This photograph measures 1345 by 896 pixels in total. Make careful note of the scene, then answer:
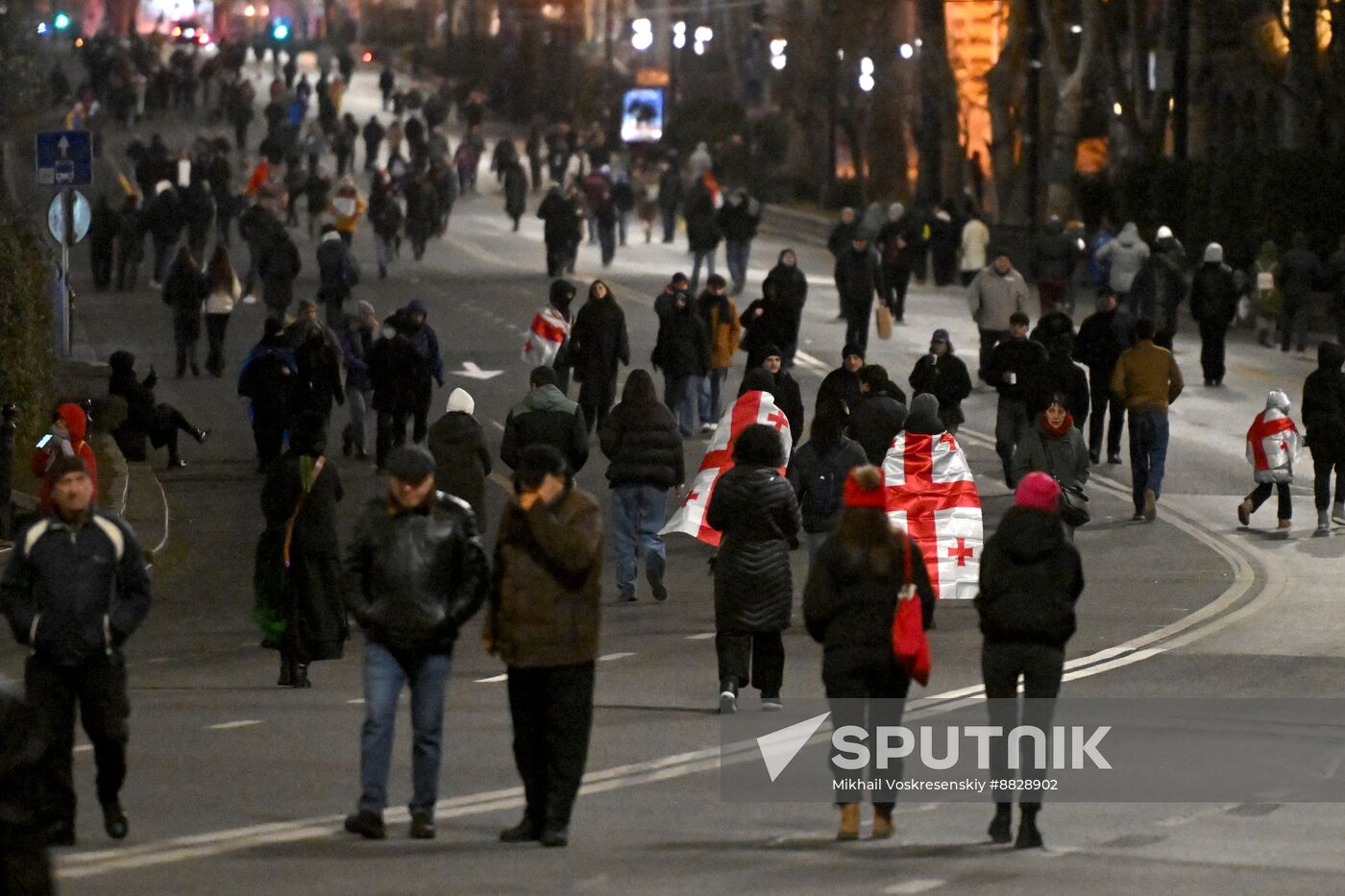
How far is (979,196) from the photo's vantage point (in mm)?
56969

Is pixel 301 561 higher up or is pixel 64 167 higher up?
pixel 64 167

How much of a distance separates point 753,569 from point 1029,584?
315cm

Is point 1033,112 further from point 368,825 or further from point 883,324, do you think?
point 368,825

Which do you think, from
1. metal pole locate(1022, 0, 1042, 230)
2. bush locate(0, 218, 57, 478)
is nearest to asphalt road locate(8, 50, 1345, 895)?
bush locate(0, 218, 57, 478)

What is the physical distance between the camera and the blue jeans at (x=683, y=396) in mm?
25734

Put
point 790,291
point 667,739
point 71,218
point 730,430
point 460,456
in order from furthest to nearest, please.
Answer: point 790,291 → point 71,218 → point 730,430 → point 460,456 → point 667,739

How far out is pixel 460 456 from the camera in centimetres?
1745

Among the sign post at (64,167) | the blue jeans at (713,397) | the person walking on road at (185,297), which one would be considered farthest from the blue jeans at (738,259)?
the sign post at (64,167)

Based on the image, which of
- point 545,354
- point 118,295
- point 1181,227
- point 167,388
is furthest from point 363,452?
point 1181,227

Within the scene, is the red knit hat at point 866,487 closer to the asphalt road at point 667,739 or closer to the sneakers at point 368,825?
the asphalt road at point 667,739

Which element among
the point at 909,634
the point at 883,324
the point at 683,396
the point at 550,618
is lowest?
the point at 683,396

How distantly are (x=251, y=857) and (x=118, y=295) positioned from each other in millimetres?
30177

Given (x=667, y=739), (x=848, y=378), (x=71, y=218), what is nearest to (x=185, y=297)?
(x=71, y=218)

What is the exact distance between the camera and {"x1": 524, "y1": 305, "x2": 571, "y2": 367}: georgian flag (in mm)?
25359
